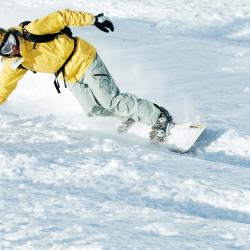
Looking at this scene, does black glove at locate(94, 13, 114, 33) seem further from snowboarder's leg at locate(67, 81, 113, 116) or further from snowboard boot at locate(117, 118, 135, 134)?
snowboard boot at locate(117, 118, 135, 134)

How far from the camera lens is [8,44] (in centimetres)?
518

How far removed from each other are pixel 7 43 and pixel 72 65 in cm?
71

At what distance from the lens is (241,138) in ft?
19.2

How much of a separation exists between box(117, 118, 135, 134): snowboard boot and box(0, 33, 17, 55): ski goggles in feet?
4.75

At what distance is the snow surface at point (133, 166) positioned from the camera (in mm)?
3635

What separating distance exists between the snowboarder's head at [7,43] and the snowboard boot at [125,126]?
55.6 inches

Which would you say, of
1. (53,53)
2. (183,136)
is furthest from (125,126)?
(53,53)

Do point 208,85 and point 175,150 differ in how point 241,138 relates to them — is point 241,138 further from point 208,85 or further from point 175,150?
point 208,85

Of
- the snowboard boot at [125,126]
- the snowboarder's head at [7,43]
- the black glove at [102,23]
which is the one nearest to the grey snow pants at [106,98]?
the snowboard boot at [125,126]

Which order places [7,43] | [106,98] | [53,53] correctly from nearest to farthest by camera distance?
[7,43] → [53,53] → [106,98]

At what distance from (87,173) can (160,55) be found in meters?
5.27

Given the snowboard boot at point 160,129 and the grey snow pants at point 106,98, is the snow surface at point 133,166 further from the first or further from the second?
the grey snow pants at point 106,98

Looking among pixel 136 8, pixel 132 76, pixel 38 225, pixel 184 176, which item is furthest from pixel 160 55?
pixel 38 225

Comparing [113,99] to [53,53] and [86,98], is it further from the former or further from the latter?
[53,53]
